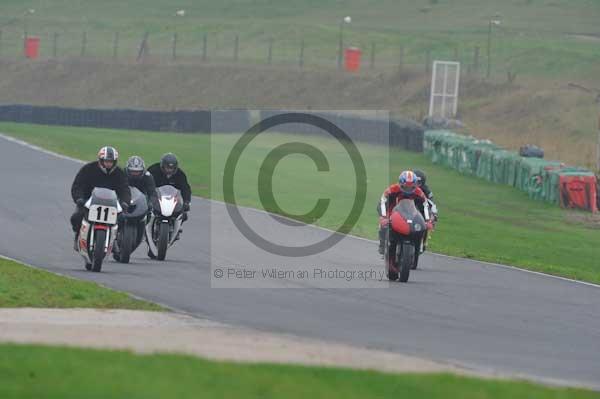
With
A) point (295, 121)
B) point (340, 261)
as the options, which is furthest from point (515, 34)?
point (340, 261)

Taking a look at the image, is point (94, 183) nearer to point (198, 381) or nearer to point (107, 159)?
point (107, 159)

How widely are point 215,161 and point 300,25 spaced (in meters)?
48.3

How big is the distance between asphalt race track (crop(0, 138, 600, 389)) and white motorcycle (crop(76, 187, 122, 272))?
283 mm

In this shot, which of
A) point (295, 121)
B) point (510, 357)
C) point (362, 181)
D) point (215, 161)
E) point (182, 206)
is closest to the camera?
point (510, 357)

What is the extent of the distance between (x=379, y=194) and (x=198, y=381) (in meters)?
26.7

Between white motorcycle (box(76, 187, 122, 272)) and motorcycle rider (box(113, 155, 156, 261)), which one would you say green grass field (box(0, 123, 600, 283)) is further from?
white motorcycle (box(76, 187, 122, 272))

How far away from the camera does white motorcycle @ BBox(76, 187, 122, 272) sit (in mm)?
17531

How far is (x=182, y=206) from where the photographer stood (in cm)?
2011

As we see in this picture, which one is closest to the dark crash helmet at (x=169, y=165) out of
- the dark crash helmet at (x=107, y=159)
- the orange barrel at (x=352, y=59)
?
the dark crash helmet at (x=107, y=159)

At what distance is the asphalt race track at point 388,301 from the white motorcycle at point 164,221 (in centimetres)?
30

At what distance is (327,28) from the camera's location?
300 feet

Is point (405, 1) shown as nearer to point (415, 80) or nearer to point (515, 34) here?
point (515, 34)

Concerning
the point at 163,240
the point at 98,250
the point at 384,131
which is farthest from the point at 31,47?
the point at 98,250

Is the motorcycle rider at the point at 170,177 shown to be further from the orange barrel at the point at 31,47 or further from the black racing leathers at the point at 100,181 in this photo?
the orange barrel at the point at 31,47
